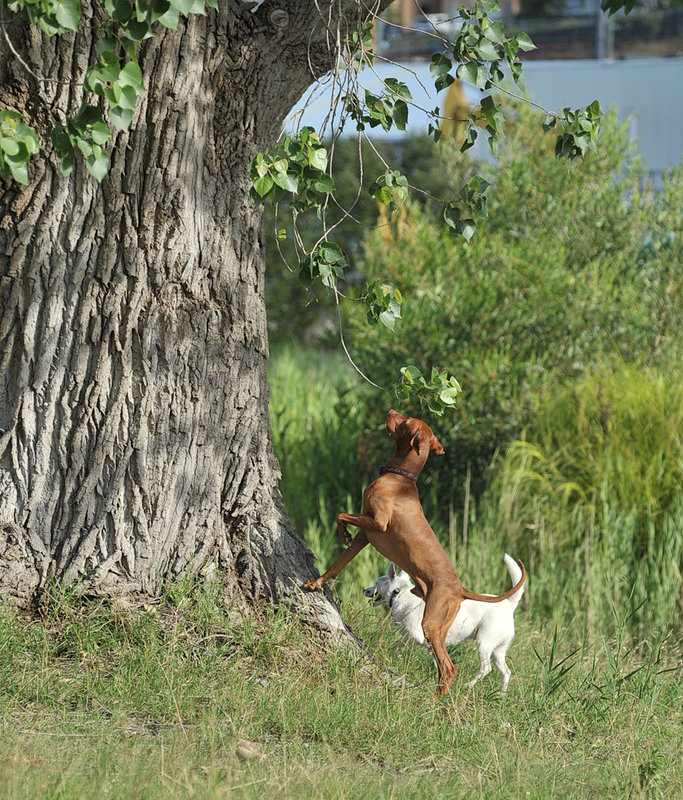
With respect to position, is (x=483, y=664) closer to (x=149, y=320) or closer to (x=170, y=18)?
(x=149, y=320)

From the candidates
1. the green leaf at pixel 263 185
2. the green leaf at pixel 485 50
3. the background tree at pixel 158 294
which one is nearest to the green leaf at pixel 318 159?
the green leaf at pixel 263 185

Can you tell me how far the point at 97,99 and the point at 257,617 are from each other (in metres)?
1.98

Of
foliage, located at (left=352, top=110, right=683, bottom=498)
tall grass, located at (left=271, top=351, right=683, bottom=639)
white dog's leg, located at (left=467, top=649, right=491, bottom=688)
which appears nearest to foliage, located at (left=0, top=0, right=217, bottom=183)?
white dog's leg, located at (left=467, top=649, right=491, bottom=688)

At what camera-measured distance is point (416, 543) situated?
3289 mm

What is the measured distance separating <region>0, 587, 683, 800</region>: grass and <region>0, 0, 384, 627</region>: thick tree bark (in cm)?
19

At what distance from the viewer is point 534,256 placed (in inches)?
261

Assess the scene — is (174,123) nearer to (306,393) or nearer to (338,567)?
(338,567)

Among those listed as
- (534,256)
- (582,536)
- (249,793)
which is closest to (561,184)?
(534,256)

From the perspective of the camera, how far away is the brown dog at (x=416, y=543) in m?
3.26

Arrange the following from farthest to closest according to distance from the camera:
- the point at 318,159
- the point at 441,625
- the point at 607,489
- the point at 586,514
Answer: the point at 586,514
the point at 607,489
the point at 441,625
the point at 318,159

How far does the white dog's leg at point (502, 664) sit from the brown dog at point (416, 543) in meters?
0.25

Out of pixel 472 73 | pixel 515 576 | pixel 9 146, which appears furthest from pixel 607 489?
pixel 9 146

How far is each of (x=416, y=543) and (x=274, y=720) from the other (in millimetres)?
770

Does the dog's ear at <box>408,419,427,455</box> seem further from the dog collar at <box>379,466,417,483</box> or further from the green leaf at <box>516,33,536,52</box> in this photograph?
the green leaf at <box>516,33,536,52</box>
